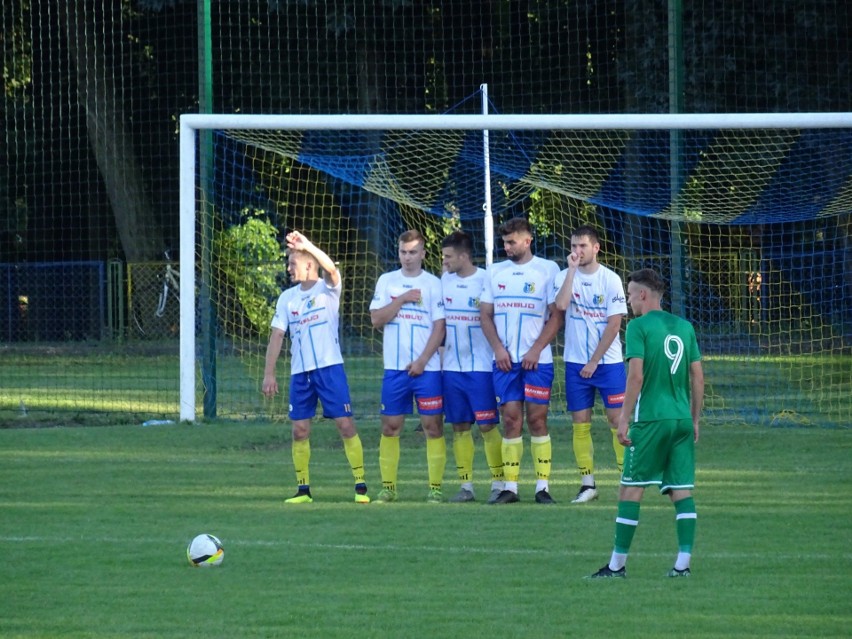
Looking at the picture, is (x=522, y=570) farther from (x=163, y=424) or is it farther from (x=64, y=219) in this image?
(x=64, y=219)

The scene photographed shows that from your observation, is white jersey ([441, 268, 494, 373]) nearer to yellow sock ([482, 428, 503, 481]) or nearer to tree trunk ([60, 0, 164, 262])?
yellow sock ([482, 428, 503, 481])

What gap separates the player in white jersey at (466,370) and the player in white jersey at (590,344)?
1.94 ft

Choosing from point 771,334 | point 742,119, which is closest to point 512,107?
point 771,334

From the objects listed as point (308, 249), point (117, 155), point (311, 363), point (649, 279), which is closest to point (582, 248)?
point (308, 249)

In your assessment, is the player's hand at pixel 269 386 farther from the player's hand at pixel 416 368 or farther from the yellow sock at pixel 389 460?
the player's hand at pixel 416 368

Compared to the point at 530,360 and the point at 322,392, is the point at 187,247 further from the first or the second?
the point at 530,360

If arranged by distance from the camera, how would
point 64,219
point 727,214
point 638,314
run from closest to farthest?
1. point 638,314
2. point 727,214
3. point 64,219

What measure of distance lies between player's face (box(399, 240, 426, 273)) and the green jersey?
10.4ft

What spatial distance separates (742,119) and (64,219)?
24.6 metres

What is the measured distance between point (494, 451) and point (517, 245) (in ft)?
4.98

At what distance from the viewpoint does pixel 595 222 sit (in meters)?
19.1

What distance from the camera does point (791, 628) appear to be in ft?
19.2

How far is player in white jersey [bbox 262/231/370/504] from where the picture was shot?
9.95m

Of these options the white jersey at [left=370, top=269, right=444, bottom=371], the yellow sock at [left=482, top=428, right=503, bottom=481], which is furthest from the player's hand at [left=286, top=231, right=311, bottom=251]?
the yellow sock at [left=482, top=428, right=503, bottom=481]
